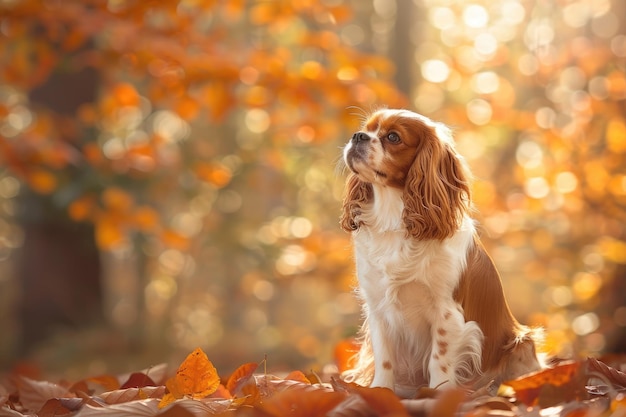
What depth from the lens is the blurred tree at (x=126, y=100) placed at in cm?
630

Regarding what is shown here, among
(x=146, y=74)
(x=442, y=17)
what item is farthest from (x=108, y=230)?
(x=442, y=17)

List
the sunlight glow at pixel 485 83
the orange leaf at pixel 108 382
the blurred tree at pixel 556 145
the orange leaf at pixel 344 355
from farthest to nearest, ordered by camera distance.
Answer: the sunlight glow at pixel 485 83
the blurred tree at pixel 556 145
the orange leaf at pixel 344 355
the orange leaf at pixel 108 382

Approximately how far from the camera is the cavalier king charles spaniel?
9.59ft

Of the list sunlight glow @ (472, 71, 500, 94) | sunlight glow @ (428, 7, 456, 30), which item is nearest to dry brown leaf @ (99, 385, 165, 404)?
sunlight glow @ (472, 71, 500, 94)

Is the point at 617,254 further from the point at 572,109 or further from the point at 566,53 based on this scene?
the point at 566,53

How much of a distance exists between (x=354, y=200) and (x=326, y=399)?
1261mm

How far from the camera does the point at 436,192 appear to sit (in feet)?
Result: 9.81

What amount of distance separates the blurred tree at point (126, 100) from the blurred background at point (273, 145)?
2cm

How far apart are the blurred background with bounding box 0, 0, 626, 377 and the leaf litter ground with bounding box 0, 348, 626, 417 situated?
1003 millimetres

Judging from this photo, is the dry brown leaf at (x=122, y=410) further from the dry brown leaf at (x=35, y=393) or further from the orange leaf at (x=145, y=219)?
the orange leaf at (x=145, y=219)

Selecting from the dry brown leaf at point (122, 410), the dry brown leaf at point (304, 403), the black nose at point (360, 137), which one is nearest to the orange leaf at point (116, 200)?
the black nose at point (360, 137)

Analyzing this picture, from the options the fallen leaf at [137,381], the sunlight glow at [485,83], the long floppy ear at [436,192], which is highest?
the sunlight glow at [485,83]

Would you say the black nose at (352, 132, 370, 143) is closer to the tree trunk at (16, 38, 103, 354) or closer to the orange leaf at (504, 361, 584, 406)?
the orange leaf at (504, 361, 584, 406)

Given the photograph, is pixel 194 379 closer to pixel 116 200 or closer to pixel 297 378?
pixel 297 378
